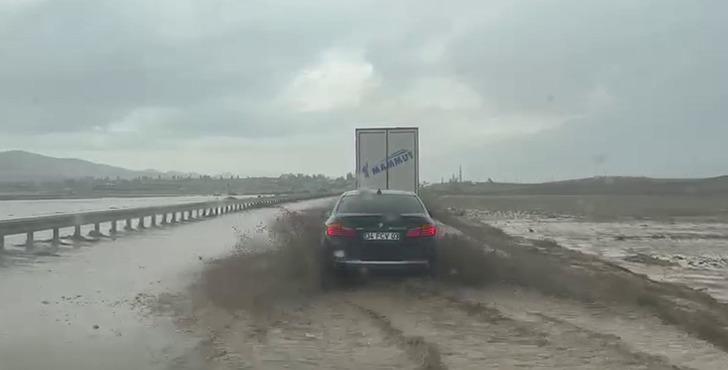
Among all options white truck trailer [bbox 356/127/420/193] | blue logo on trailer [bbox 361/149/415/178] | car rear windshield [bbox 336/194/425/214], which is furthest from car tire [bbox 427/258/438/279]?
blue logo on trailer [bbox 361/149/415/178]

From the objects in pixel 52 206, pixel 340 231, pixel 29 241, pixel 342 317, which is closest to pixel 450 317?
pixel 342 317

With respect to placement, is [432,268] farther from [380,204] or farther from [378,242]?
[380,204]

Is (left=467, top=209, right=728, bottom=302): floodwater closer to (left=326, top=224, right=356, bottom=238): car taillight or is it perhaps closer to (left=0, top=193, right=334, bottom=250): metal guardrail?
(left=326, top=224, right=356, bottom=238): car taillight

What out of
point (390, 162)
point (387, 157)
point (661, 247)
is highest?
point (387, 157)

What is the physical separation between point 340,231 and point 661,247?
1484 centimetres

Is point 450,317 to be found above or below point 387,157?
below

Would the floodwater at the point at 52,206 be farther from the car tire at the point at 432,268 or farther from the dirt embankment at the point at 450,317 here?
the car tire at the point at 432,268

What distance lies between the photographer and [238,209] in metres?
54.9

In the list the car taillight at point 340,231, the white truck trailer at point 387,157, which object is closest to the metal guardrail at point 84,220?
the white truck trailer at point 387,157

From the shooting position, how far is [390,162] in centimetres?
2608

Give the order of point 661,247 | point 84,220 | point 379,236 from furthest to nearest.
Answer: point 84,220 < point 661,247 < point 379,236

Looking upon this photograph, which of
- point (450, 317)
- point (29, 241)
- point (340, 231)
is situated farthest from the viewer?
point (29, 241)

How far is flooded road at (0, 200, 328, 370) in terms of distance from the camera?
26.0 ft

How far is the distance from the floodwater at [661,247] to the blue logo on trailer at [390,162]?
5.77 meters
